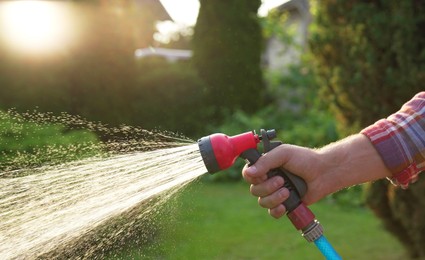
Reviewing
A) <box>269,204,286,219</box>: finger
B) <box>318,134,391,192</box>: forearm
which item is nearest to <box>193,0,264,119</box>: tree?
<box>318,134,391,192</box>: forearm

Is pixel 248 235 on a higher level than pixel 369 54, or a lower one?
lower

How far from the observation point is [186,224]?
18.5 ft

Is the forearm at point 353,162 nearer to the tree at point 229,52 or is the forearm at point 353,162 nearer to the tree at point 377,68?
the tree at point 377,68

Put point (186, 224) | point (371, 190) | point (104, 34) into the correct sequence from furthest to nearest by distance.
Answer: point (104, 34) < point (186, 224) < point (371, 190)

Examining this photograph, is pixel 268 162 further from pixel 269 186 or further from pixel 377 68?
pixel 377 68

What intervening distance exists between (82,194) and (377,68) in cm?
258

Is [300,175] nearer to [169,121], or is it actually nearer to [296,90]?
[169,121]

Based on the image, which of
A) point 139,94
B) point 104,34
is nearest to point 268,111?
point 139,94

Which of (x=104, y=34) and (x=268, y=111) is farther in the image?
(x=268, y=111)

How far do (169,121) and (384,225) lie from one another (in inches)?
246

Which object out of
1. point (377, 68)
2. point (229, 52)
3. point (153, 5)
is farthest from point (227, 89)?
point (377, 68)

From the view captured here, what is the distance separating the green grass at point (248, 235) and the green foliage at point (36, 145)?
70 cm

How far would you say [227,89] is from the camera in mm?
11508

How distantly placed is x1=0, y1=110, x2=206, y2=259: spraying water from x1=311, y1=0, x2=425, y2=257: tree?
7.45 ft
